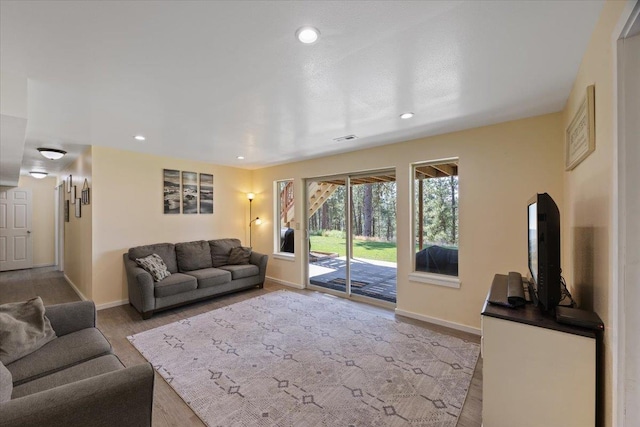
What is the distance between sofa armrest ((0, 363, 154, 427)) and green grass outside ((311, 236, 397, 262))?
3.27 metres

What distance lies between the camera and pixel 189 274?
4188mm

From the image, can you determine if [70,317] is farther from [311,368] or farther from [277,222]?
[277,222]

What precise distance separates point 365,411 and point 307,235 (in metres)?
3.34

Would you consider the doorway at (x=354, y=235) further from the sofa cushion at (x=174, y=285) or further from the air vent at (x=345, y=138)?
the sofa cushion at (x=174, y=285)

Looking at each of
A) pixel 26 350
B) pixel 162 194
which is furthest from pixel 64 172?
pixel 26 350

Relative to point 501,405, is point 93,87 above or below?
above

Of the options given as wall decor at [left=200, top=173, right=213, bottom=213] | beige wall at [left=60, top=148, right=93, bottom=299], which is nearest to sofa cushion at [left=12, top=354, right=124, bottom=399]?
beige wall at [left=60, top=148, right=93, bottom=299]

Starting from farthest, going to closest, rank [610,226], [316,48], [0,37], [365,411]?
[365,411]
[316,48]
[0,37]
[610,226]

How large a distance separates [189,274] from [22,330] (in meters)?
2.43

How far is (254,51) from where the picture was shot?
5.39ft

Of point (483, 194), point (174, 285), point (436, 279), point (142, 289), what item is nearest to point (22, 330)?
point (142, 289)

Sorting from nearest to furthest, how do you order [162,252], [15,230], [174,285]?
[174,285]
[162,252]
[15,230]

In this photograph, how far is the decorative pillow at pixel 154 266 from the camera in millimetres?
3809

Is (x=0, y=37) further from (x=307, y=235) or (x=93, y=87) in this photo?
(x=307, y=235)
